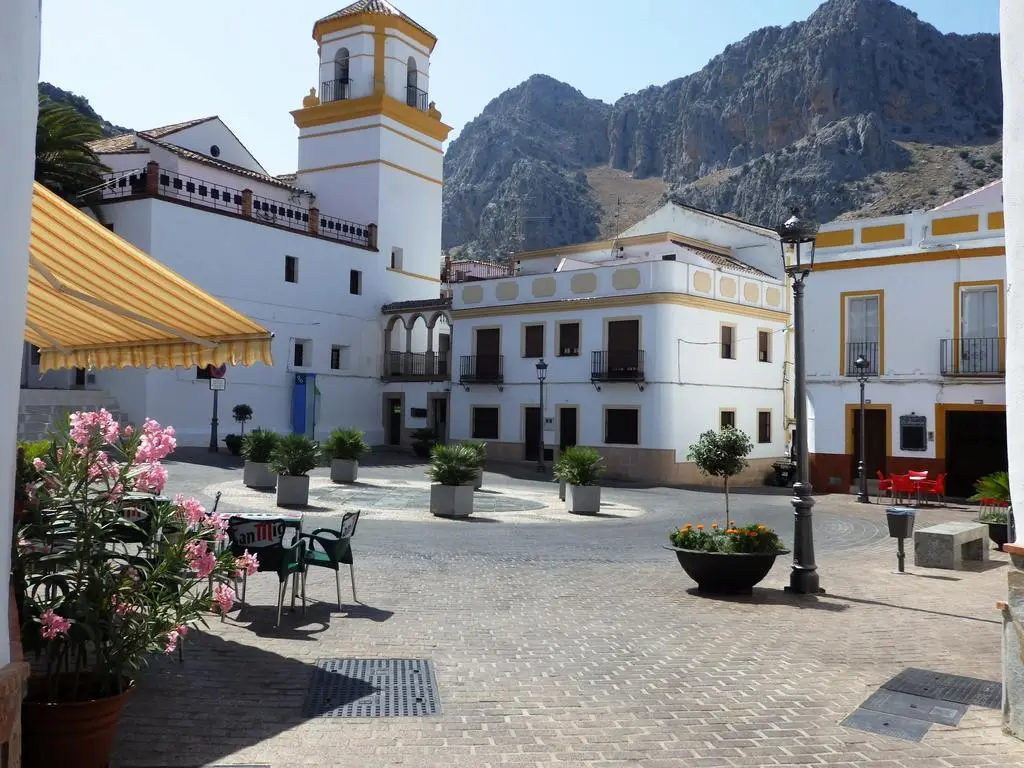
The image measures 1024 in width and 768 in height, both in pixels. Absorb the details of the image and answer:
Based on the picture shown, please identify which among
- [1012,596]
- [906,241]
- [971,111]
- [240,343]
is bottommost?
[1012,596]

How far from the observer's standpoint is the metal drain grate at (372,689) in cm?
559

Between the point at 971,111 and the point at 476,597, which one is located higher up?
the point at 971,111

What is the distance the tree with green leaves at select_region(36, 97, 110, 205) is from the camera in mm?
26314

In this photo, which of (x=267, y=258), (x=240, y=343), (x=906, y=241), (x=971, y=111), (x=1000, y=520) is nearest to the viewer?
(x=240, y=343)

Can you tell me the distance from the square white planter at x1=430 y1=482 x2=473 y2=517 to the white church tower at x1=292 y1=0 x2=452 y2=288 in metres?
23.1

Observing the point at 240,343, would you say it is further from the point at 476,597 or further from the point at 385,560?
the point at 385,560

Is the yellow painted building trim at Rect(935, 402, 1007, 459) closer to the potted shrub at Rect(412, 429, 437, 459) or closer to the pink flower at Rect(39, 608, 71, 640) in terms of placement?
the potted shrub at Rect(412, 429, 437, 459)

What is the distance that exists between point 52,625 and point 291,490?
13.3m

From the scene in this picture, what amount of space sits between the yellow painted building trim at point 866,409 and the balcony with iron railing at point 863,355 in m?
0.80

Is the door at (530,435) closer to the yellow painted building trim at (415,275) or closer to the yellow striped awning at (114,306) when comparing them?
the yellow painted building trim at (415,275)

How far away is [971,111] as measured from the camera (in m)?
99.8

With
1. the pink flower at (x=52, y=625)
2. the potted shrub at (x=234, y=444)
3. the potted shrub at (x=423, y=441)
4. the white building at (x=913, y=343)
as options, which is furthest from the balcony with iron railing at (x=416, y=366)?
the pink flower at (x=52, y=625)

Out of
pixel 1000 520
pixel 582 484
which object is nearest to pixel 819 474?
pixel 582 484

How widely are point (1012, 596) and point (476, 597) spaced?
5.30 m
